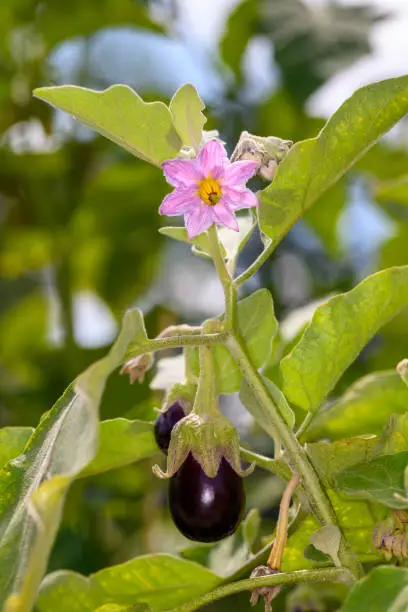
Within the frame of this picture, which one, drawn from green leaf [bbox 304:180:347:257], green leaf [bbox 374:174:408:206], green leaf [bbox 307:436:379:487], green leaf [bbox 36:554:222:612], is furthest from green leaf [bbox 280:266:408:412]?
green leaf [bbox 304:180:347:257]

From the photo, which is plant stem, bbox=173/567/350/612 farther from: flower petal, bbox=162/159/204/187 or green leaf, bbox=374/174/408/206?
green leaf, bbox=374/174/408/206

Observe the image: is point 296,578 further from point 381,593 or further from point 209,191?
point 209,191

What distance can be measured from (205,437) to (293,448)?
6cm

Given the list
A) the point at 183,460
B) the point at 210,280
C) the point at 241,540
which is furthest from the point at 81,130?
the point at 183,460

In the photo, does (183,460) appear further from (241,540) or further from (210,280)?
(210,280)

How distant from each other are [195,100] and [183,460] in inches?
6.9

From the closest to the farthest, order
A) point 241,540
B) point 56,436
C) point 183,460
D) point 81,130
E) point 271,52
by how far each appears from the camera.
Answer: point 56,436 → point 183,460 → point 241,540 → point 271,52 → point 81,130

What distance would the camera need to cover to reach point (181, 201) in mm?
428

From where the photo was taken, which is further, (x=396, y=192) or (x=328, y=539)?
(x=396, y=192)

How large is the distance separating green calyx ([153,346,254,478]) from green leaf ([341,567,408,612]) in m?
0.11

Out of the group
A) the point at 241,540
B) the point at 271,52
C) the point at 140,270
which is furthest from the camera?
the point at 140,270

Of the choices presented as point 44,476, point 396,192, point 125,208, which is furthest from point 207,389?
point 125,208

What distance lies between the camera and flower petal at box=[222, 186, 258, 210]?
16.6 inches

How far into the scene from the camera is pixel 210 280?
1.76 m
